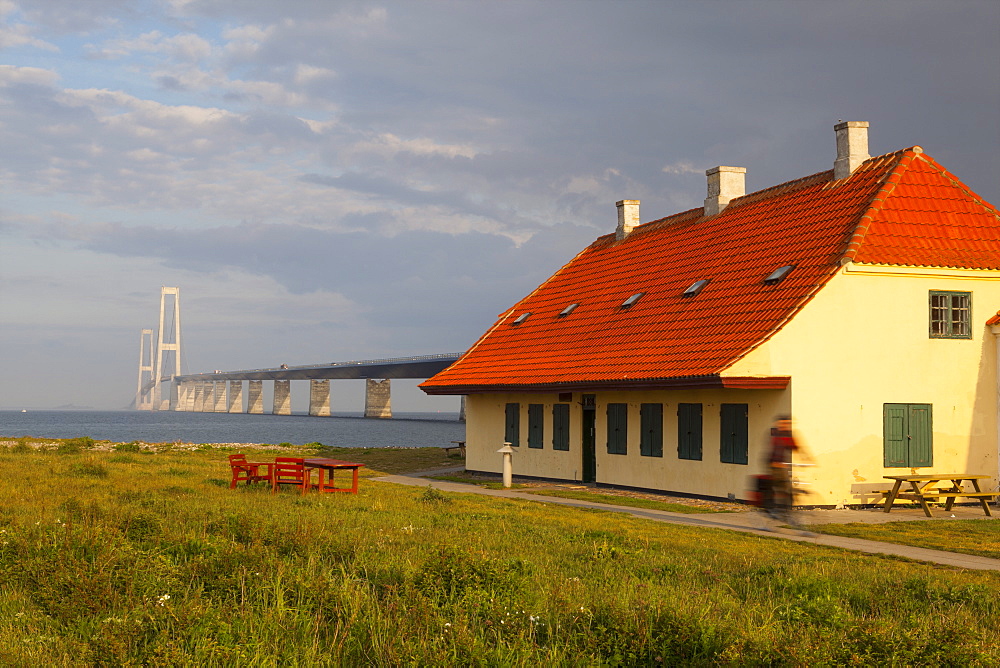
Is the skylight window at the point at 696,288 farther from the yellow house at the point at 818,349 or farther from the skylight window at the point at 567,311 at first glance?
the skylight window at the point at 567,311

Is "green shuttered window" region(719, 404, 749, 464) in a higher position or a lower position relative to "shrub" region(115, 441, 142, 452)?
higher

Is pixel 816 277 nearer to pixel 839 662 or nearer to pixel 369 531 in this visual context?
pixel 369 531

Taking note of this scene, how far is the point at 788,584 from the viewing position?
1006 cm

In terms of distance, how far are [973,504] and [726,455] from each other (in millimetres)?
5576

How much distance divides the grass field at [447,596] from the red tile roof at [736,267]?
752 centimetres

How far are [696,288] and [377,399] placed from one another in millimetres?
135127

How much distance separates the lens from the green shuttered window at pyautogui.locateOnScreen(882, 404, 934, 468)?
67.9 ft

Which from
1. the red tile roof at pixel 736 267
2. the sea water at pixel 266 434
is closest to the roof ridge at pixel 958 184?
the red tile roof at pixel 736 267

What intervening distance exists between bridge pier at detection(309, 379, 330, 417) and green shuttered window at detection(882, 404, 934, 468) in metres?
145

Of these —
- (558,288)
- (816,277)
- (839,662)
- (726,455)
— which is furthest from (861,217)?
(839,662)

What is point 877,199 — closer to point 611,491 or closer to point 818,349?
point 818,349

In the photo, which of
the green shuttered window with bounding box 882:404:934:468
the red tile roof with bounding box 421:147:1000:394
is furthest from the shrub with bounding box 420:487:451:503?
the green shuttered window with bounding box 882:404:934:468

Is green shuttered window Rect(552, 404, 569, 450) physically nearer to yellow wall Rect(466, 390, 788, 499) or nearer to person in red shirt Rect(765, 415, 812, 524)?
yellow wall Rect(466, 390, 788, 499)

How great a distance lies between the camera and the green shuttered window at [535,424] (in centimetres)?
2769
